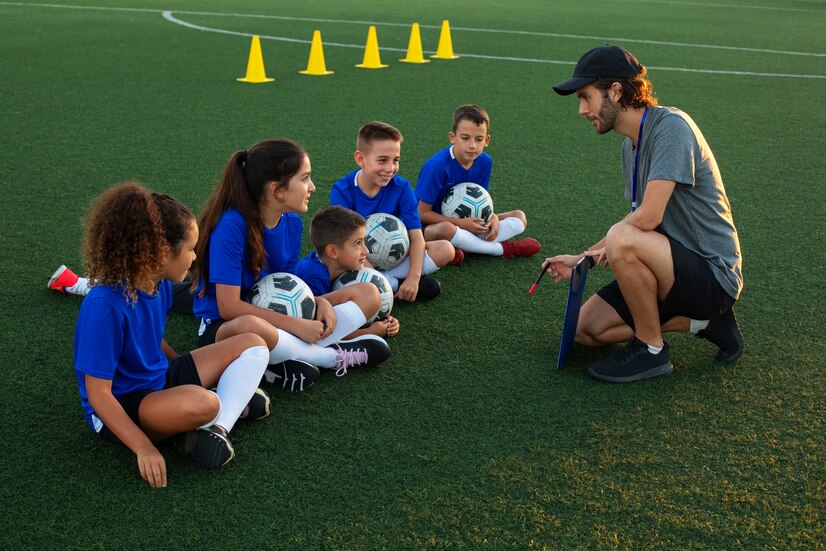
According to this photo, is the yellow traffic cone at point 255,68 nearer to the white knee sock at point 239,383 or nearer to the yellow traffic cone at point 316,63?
the yellow traffic cone at point 316,63

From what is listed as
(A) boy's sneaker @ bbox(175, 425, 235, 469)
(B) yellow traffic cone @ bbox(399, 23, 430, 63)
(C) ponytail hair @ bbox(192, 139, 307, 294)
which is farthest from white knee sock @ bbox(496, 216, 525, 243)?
(B) yellow traffic cone @ bbox(399, 23, 430, 63)

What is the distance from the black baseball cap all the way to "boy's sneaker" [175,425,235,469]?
195 cm

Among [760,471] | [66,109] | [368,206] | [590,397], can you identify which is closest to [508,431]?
[590,397]

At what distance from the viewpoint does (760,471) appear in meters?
3.22

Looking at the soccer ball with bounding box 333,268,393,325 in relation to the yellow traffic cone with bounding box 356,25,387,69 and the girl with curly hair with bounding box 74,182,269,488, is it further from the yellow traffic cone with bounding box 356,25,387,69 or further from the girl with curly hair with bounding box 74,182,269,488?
the yellow traffic cone with bounding box 356,25,387,69

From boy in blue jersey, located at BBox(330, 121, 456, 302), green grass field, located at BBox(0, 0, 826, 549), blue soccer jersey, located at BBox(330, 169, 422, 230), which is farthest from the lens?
blue soccer jersey, located at BBox(330, 169, 422, 230)

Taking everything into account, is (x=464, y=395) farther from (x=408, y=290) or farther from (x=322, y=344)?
(x=408, y=290)

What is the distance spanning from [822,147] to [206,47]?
938cm

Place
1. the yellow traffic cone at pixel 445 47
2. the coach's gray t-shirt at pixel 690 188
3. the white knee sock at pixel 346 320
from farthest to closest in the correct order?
the yellow traffic cone at pixel 445 47, the white knee sock at pixel 346 320, the coach's gray t-shirt at pixel 690 188

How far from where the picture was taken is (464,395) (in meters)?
3.80

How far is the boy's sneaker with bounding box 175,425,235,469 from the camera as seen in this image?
3.20 meters

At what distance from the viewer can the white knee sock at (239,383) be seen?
3375 millimetres

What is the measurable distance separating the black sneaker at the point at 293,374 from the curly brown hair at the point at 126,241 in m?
0.84

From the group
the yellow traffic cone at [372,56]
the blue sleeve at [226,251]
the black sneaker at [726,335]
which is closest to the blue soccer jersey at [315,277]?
the blue sleeve at [226,251]
